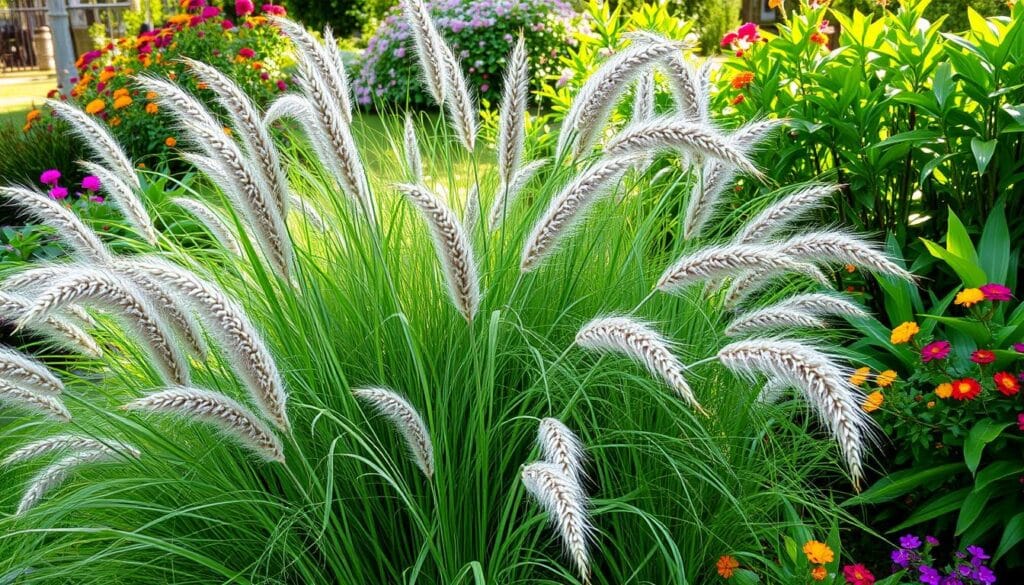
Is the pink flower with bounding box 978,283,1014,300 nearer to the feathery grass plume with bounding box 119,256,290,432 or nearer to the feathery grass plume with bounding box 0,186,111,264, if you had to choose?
the feathery grass plume with bounding box 119,256,290,432

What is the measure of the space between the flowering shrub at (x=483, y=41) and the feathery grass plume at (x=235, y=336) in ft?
29.7

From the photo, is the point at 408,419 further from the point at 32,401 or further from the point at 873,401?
the point at 873,401

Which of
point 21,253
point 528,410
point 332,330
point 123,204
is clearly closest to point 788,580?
point 528,410

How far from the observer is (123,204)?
8.34 feet

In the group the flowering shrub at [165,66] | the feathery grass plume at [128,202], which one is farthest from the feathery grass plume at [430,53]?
the flowering shrub at [165,66]

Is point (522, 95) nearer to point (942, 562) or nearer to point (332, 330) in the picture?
point (332, 330)

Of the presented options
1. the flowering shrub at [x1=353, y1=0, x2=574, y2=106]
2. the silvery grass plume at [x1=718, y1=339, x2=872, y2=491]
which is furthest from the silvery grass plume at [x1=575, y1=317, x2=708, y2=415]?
the flowering shrub at [x1=353, y1=0, x2=574, y2=106]

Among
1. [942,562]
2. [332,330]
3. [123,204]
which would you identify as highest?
[123,204]

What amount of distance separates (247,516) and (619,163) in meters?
1.24

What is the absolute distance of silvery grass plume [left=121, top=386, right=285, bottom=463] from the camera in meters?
1.61

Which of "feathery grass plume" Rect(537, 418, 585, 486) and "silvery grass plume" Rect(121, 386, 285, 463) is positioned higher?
"silvery grass plume" Rect(121, 386, 285, 463)

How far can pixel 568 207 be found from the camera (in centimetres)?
204

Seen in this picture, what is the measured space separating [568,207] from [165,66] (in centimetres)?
663

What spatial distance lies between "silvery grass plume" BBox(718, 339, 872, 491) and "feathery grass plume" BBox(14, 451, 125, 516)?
4.67 ft
